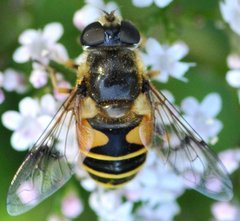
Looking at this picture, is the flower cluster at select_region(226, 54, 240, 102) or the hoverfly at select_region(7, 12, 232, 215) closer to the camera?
the hoverfly at select_region(7, 12, 232, 215)

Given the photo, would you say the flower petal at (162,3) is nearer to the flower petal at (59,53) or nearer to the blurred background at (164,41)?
the blurred background at (164,41)

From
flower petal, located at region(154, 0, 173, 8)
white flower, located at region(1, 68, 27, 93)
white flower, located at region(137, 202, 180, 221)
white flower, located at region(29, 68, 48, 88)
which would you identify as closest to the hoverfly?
flower petal, located at region(154, 0, 173, 8)

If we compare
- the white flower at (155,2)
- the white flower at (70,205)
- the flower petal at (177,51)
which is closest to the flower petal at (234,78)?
the flower petal at (177,51)

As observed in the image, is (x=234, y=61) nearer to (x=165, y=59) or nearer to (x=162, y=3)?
(x=165, y=59)

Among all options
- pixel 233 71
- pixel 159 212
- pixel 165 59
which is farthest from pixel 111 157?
pixel 159 212

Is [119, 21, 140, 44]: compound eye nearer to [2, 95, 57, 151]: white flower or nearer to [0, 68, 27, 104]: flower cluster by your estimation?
[2, 95, 57, 151]: white flower

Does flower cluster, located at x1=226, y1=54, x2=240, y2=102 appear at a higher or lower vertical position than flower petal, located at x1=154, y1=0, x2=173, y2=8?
lower

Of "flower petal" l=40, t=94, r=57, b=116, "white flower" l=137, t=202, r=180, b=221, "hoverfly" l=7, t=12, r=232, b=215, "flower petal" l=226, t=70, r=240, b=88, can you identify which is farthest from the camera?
"white flower" l=137, t=202, r=180, b=221
